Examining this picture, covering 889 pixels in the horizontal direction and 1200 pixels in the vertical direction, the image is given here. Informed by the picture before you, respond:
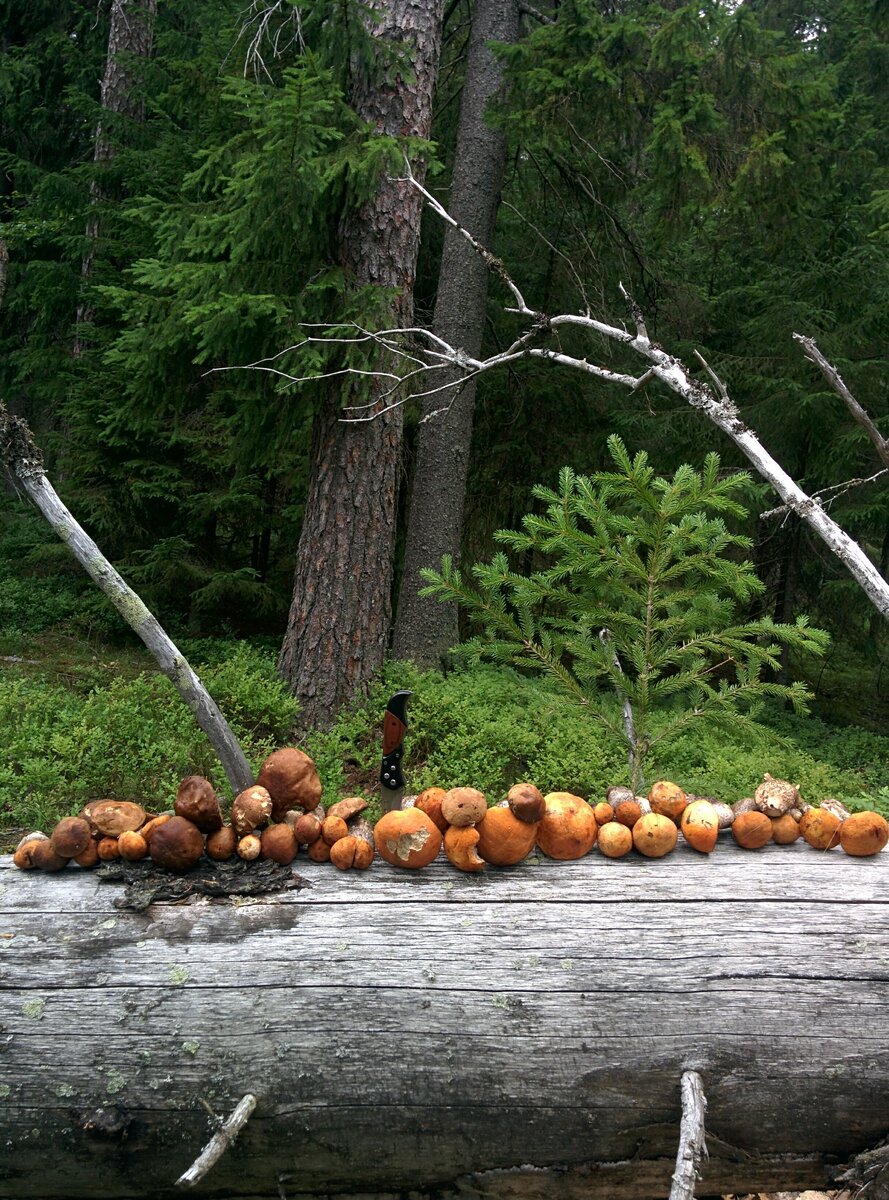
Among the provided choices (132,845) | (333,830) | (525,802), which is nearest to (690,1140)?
(525,802)

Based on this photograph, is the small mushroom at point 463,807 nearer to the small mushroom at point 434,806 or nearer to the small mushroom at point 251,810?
the small mushroom at point 434,806

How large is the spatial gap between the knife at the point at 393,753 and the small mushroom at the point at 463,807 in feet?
→ 1.04

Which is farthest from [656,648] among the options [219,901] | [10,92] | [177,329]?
[10,92]

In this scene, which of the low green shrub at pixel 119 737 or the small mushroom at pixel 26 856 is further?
the low green shrub at pixel 119 737

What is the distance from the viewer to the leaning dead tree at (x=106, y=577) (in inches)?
126

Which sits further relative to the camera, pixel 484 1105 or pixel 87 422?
pixel 87 422

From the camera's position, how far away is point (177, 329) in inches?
230

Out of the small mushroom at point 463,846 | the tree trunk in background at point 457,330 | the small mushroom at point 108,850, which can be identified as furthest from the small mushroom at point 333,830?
the tree trunk in background at point 457,330

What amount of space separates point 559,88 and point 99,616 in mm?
6358

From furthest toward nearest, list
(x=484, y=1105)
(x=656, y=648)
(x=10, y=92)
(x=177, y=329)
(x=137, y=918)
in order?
(x=10, y=92) → (x=177, y=329) → (x=656, y=648) → (x=137, y=918) → (x=484, y=1105)

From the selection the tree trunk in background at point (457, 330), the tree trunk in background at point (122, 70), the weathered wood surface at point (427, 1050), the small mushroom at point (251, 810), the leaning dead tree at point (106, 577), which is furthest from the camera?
the tree trunk in background at point (122, 70)

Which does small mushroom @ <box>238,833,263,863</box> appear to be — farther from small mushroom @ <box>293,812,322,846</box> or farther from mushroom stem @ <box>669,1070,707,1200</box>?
mushroom stem @ <box>669,1070,707,1200</box>

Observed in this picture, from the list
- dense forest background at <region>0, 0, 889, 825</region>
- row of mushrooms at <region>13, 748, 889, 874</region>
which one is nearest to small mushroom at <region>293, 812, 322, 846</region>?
row of mushrooms at <region>13, 748, 889, 874</region>

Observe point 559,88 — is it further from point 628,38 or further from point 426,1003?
point 426,1003
